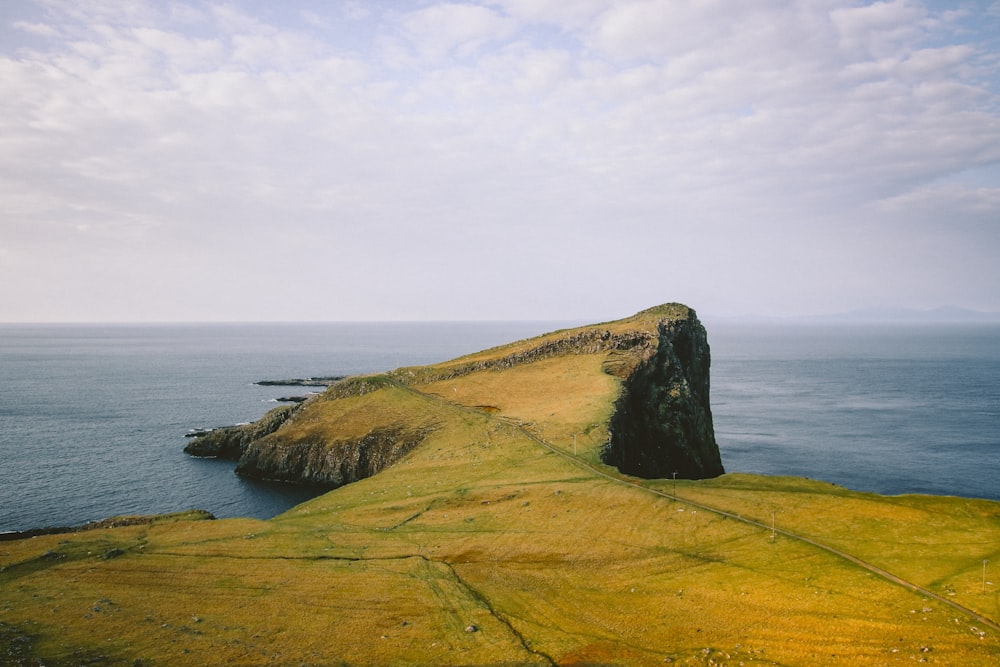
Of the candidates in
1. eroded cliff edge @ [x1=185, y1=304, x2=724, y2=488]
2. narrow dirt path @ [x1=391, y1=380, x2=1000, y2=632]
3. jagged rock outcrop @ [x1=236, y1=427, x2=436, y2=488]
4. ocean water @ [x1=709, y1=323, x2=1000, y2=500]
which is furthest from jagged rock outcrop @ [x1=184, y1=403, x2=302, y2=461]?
ocean water @ [x1=709, y1=323, x2=1000, y2=500]

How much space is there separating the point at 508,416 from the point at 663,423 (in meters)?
21.3

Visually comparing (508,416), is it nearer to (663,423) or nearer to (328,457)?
(663,423)

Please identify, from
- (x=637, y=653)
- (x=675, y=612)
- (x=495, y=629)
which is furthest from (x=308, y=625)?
(x=675, y=612)

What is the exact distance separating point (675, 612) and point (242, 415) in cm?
11116

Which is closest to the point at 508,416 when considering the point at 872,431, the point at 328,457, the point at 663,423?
the point at 663,423

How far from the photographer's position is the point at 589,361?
86750 millimetres

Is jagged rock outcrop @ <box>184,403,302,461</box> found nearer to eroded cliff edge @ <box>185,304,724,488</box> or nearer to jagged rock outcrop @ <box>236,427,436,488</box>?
eroded cliff edge @ <box>185,304,724,488</box>

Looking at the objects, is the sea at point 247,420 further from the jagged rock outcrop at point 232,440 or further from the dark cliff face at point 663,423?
the dark cliff face at point 663,423

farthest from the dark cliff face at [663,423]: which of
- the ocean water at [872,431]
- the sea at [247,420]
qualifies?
the sea at [247,420]

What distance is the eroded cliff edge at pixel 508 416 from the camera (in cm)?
7162

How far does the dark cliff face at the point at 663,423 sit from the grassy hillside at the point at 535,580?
1657cm

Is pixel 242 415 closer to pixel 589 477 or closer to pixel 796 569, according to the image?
pixel 589 477

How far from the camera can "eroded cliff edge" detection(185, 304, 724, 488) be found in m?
71.6

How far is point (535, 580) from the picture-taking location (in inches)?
1296
